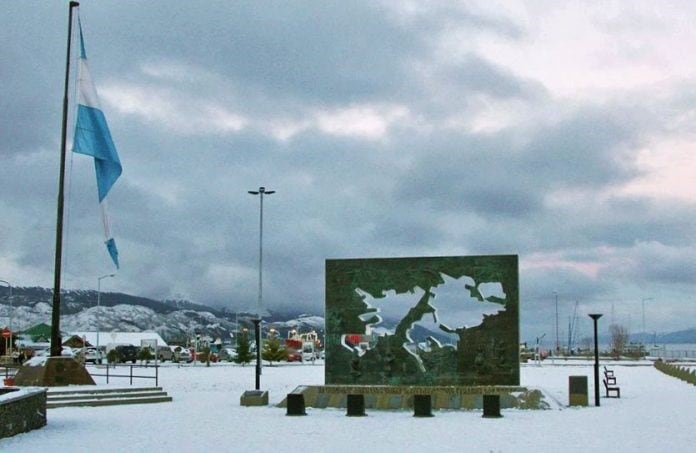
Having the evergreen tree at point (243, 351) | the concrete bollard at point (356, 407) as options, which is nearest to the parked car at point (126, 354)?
the evergreen tree at point (243, 351)

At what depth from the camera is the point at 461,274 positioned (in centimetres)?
2939

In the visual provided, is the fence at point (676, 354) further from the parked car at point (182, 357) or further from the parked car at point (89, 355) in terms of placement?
the parked car at point (89, 355)

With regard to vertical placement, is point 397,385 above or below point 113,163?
below

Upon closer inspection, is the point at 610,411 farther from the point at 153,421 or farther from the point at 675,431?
the point at 153,421

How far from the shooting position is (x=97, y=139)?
101 ft

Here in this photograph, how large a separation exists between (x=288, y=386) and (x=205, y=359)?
36.3 meters

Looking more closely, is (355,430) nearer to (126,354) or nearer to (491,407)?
(491,407)

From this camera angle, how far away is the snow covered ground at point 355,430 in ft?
58.6

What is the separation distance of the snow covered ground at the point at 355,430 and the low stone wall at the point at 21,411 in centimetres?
28

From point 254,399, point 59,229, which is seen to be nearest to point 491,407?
point 254,399

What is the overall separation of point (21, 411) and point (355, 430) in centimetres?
747

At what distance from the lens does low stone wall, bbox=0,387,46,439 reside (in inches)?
735

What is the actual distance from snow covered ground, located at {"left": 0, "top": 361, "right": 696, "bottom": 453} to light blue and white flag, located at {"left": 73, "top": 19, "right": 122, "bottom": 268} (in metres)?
7.25

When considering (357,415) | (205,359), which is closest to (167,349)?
(205,359)
